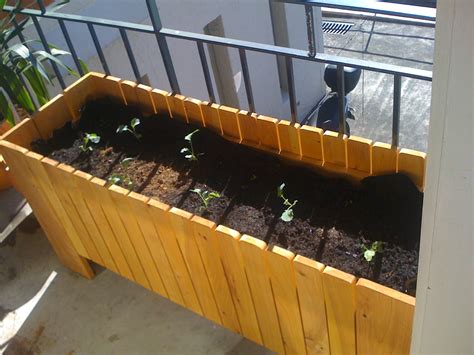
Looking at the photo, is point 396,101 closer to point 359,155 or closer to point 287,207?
point 359,155

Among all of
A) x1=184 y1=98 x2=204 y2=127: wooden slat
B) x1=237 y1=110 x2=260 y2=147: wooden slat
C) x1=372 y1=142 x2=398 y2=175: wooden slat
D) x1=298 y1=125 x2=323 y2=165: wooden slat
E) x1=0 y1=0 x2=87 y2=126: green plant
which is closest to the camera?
x1=372 y1=142 x2=398 y2=175: wooden slat

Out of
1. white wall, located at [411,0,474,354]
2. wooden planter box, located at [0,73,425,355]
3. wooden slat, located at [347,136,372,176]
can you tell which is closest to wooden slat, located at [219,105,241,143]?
wooden planter box, located at [0,73,425,355]

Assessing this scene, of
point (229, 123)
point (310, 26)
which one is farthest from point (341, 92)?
point (229, 123)

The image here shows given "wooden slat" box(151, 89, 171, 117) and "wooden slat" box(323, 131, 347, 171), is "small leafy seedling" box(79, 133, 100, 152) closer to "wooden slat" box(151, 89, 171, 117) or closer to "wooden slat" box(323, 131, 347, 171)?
"wooden slat" box(151, 89, 171, 117)

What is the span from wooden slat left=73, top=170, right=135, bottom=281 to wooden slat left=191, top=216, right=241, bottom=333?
1.25 ft

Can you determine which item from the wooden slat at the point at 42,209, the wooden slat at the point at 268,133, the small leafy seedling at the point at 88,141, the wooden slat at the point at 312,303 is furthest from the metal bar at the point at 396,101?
the wooden slat at the point at 42,209

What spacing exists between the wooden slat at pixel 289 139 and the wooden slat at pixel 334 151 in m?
0.10

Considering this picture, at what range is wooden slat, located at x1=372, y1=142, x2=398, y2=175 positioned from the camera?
4.95 ft

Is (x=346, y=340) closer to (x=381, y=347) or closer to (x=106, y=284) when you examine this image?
(x=381, y=347)

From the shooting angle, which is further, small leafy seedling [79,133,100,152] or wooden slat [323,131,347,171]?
small leafy seedling [79,133,100,152]

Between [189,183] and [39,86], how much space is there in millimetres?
941

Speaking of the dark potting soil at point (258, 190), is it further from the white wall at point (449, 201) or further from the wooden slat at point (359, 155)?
the white wall at point (449, 201)

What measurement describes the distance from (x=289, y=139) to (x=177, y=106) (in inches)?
19.5

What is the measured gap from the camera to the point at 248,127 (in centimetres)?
179
